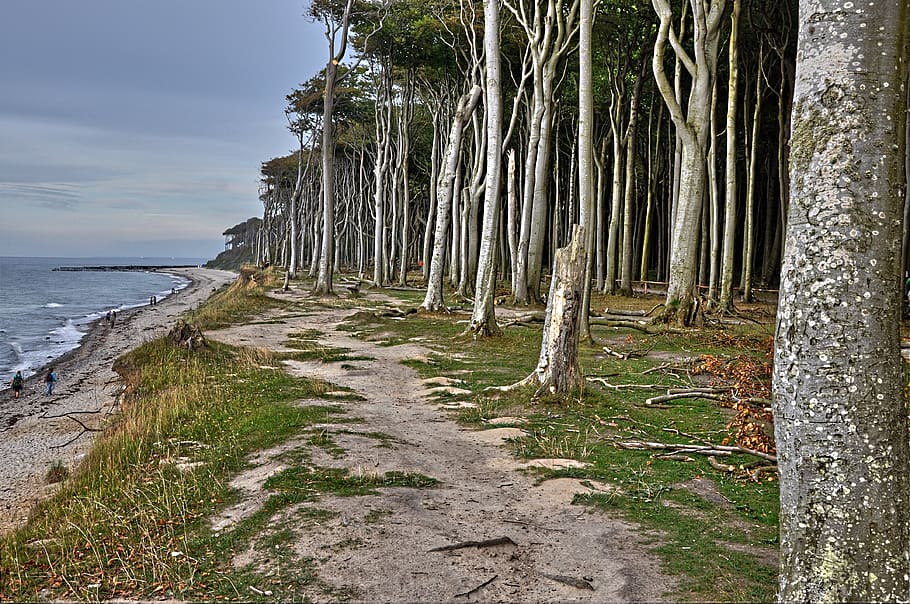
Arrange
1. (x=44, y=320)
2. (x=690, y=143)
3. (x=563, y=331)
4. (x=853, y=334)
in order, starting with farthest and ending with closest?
(x=44, y=320)
(x=690, y=143)
(x=563, y=331)
(x=853, y=334)

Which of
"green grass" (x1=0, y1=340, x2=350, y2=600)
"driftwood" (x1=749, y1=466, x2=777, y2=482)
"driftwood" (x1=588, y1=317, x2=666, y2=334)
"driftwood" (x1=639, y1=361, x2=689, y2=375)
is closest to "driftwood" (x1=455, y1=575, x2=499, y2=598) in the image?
"green grass" (x1=0, y1=340, x2=350, y2=600)

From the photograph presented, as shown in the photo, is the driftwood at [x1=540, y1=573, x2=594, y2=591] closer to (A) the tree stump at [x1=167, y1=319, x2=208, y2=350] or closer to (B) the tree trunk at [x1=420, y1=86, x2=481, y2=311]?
(A) the tree stump at [x1=167, y1=319, x2=208, y2=350]

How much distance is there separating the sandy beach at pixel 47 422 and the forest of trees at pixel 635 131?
903 centimetres

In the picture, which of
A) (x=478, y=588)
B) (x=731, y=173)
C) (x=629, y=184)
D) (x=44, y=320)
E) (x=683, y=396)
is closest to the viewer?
(x=478, y=588)

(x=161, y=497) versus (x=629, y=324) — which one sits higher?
(x=629, y=324)

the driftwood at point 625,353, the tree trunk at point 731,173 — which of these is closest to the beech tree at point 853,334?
the driftwood at point 625,353

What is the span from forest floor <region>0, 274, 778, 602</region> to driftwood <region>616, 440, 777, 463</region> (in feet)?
0.11

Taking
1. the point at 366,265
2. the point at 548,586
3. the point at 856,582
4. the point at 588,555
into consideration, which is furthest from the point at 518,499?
the point at 366,265

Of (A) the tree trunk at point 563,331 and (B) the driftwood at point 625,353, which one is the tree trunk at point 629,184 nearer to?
(B) the driftwood at point 625,353

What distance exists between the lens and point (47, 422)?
14555mm

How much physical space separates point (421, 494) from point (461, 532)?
1.07 metres

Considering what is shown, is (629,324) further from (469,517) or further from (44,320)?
(44,320)

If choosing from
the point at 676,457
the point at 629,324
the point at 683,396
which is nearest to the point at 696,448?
the point at 676,457

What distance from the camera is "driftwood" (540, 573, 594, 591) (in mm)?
4520
